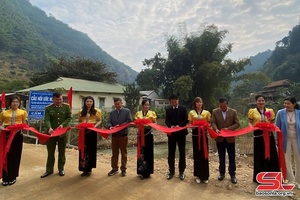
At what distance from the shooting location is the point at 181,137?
4.16 m

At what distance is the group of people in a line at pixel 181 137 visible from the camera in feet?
12.4

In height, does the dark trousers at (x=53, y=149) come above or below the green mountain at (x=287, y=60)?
below

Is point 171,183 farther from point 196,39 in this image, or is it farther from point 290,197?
point 196,39

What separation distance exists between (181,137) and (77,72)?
25.5 m

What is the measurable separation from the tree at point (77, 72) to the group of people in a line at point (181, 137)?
2400cm

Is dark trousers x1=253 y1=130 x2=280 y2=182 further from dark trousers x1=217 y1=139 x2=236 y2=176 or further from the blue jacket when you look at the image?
dark trousers x1=217 y1=139 x2=236 y2=176

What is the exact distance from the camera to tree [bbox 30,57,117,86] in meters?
27.0

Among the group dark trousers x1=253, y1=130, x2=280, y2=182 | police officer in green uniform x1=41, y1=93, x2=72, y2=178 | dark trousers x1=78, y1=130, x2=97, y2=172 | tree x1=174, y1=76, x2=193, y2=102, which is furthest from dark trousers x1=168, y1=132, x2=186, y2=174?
tree x1=174, y1=76, x2=193, y2=102

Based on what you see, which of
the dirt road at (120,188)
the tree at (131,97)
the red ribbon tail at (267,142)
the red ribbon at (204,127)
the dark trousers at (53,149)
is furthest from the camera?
the tree at (131,97)

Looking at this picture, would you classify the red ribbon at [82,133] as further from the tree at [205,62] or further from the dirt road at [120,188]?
the tree at [205,62]

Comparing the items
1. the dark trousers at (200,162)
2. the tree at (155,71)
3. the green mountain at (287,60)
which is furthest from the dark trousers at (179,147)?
the green mountain at (287,60)

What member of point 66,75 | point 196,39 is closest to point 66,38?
point 66,75

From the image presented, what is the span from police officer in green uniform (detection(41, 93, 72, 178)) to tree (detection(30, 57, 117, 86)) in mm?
23883

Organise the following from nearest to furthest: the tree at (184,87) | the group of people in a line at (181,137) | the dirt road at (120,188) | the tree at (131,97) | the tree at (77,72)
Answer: the dirt road at (120,188) → the group of people in a line at (181,137) → the tree at (131,97) → the tree at (184,87) → the tree at (77,72)
